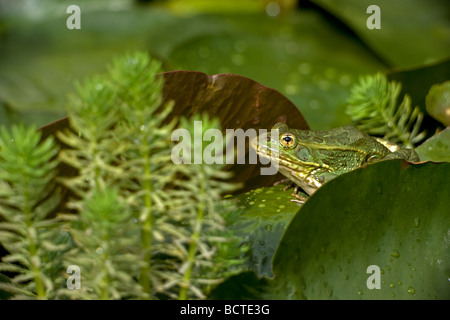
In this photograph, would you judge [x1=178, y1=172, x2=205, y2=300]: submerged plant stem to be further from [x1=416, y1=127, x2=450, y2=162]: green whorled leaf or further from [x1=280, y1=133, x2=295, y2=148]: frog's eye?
[x1=416, y1=127, x2=450, y2=162]: green whorled leaf

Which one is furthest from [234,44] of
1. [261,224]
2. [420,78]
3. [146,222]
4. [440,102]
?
[146,222]

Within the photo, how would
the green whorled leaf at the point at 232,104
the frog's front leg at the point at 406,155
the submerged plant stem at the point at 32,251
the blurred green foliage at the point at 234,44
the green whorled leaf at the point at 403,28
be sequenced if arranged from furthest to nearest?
the green whorled leaf at the point at 403,28 < the blurred green foliage at the point at 234,44 < the frog's front leg at the point at 406,155 < the green whorled leaf at the point at 232,104 < the submerged plant stem at the point at 32,251

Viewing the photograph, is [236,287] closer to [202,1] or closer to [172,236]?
[172,236]

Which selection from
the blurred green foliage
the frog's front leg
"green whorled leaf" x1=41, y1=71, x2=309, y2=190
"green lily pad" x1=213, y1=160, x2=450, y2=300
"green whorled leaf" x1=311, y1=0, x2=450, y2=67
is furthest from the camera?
"green whorled leaf" x1=311, y1=0, x2=450, y2=67

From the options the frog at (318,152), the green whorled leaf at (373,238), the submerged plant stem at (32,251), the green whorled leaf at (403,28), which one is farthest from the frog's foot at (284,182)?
the green whorled leaf at (403,28)

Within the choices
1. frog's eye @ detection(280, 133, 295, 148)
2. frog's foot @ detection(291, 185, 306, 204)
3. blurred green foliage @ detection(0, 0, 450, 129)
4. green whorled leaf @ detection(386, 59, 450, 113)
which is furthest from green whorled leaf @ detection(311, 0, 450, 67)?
frog's foot @ detection(291, 185, 306, 204)

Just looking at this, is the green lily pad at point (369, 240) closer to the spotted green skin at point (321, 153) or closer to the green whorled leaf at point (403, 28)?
the spotted green skin at point (321, 153)

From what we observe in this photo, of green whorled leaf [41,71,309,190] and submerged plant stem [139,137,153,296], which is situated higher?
green whorled leaf [41,71,309,190]

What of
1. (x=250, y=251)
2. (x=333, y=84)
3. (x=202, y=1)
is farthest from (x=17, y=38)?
(x=250, y=251)

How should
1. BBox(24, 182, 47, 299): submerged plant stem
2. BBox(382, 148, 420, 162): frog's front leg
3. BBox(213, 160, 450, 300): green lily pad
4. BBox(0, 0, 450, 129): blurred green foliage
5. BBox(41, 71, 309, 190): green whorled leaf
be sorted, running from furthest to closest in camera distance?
BBox(0, 0, 450, 129): blurred green foliage < BBox(382, 148, 420, 162): frog's front leg < BBox(41, 71, 309, 190): green whorled leaf < BBox(213, 160, 450, 300): green lily pad < BBox(24, 182, 47, 299): submerged plant stem
